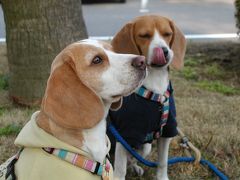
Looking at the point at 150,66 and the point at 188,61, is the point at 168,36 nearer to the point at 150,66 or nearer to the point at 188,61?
the point at 150,66

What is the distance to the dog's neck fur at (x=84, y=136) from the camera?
117 inches

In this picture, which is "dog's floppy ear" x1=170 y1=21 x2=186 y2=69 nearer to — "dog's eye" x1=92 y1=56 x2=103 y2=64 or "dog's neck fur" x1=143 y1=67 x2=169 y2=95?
"dog's neck fur" x1=143 y1=67 x2=169 y2=95

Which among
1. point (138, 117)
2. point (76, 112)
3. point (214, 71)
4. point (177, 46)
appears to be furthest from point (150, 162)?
point (214, 71)

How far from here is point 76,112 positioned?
2.82 m

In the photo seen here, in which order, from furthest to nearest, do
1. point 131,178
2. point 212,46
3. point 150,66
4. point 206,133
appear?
point 212,46 < point 206,133 < point 131,178 < point 150,66

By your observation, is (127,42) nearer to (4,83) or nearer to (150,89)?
(150,89)

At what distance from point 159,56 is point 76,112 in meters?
1.12

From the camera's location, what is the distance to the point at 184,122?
5.22m

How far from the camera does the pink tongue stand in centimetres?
373

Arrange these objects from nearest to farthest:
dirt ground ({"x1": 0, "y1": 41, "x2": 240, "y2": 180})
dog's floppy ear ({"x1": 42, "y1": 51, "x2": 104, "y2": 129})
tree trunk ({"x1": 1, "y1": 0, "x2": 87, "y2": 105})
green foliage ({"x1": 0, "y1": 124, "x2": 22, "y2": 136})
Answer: dog's floppy ear ({"x1": 42, "y1": 51, "x2": 104, "y2": 129}) < dirt ground ({"x1": 0, "y1": 41, "x2": 240, "y2": 180}) < green foliage ({"x1": 0, "y1": 124, "x2": 22, "y2": 136}) < tree trunk ({"x1": 1, "y1": 0, "x2": 87, "y2": 105})

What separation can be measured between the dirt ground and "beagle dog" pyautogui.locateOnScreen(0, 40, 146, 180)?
1.46m

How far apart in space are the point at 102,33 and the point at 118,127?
24.0ft

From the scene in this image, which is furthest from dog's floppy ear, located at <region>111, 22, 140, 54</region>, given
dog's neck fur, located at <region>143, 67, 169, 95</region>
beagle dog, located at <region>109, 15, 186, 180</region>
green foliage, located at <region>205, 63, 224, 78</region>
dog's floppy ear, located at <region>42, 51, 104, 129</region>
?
green foliage, located at <region>205, 63, 224, 78</region>

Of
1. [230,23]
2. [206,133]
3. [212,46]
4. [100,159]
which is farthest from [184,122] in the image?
[230,23]
